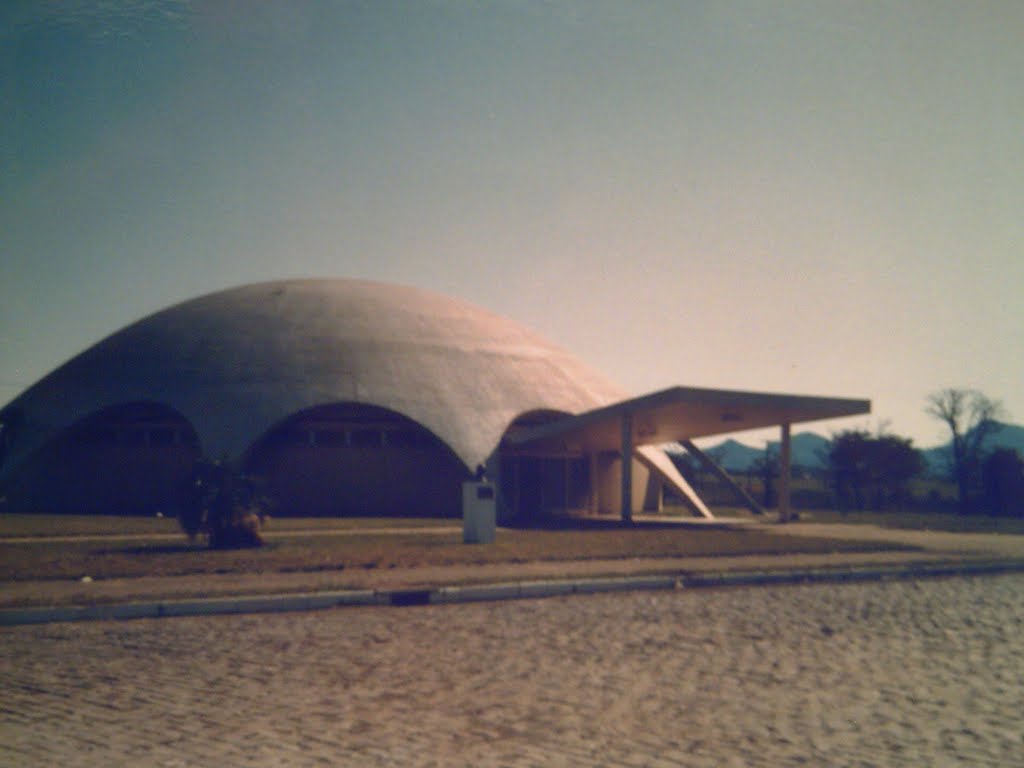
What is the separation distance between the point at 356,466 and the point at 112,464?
924cm

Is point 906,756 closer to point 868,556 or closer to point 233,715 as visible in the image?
point 233,715

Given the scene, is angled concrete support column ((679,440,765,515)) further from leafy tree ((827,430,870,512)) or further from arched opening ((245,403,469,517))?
leafy tree ((827,430,870,512))

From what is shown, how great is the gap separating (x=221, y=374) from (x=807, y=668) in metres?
28.8

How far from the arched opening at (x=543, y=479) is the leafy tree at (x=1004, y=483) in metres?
30.3

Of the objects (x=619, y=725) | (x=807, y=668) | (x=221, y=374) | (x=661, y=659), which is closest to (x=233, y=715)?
(x=619, y=725)

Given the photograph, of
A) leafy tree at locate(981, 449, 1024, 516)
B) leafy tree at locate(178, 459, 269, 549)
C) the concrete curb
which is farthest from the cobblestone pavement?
leafy tree at locate(981, 449, 1024, 516)

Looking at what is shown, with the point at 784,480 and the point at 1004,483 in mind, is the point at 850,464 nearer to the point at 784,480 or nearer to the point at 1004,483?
the point at 1004,483

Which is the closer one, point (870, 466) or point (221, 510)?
point (221, 510)

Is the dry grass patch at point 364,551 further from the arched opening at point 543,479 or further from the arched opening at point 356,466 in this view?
the arched opening at point 543,479

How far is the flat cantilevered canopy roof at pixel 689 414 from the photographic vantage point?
95.4 feet

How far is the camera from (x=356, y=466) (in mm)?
32750

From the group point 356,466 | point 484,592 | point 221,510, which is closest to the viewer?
point 484,592

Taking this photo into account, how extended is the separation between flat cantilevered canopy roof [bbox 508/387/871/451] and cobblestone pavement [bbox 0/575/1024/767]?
17.9 metres

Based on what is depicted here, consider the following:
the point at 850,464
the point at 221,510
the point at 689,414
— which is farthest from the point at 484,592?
the point at 850,464
